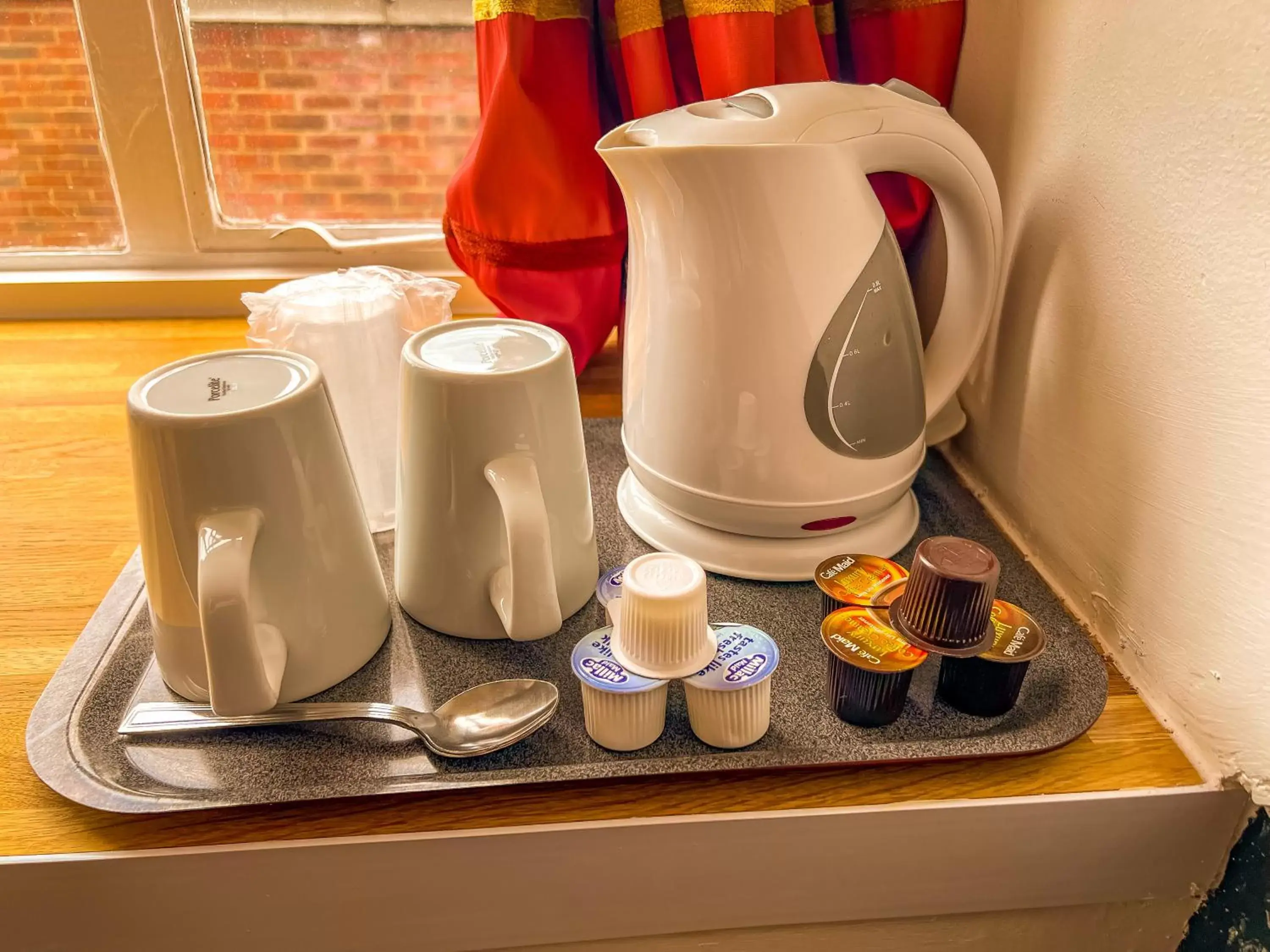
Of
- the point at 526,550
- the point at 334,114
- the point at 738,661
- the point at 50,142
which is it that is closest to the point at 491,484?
the point at 526,550

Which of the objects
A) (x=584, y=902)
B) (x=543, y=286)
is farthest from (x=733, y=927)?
(x=543, y=286)

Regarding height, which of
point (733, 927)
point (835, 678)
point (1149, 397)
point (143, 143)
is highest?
point (143, 143)

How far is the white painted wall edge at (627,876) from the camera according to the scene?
439mm

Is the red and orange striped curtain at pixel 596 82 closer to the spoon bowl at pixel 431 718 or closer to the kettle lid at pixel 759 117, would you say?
the kettle lid at pixel 759 117

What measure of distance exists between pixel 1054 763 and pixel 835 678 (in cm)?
12

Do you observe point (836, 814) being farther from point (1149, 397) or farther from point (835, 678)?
point (1149, 397)

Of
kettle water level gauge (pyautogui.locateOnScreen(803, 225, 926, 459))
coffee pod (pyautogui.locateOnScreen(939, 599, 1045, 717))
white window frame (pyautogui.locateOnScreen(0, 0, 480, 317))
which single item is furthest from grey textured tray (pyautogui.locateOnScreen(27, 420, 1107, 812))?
white window frame (pyautogui.locateOnScreen(0, 0, 480, 317))

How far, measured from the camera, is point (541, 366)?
50cm

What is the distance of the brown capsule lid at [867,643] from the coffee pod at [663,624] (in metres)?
0.07

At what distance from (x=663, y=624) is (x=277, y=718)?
0.21m

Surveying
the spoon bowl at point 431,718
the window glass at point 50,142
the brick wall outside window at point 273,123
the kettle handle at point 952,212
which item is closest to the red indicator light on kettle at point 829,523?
the kettle handle at point 952,212

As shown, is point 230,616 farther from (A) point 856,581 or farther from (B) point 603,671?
(A) point 856,581

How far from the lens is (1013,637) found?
0.49 metres

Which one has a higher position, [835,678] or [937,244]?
[937,244]
